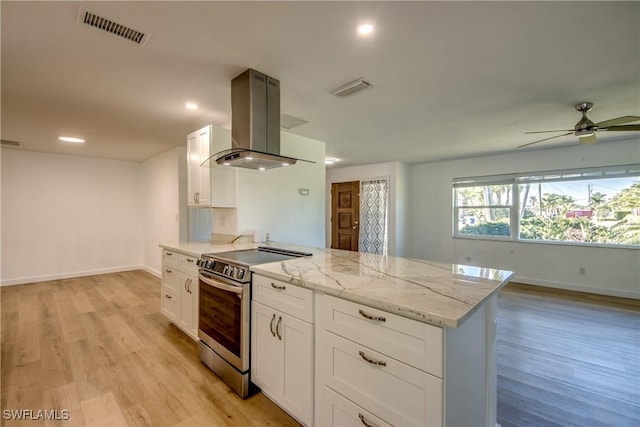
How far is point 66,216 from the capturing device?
5.44 metres

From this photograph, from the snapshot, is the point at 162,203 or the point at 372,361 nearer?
the point at 372,361

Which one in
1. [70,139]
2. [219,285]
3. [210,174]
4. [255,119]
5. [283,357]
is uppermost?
[70,139]

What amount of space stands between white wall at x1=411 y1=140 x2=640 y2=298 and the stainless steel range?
4.79 meters

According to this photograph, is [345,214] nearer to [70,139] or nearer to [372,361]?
[70,139]

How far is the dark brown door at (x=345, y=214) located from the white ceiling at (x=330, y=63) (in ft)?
10.9

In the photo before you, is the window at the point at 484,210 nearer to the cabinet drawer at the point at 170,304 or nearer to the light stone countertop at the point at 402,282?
the light stone countertop at the point at 402,282

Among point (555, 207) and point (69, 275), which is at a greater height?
point (555, 207)

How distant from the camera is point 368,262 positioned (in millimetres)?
2152

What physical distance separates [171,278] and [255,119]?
6.53 ft

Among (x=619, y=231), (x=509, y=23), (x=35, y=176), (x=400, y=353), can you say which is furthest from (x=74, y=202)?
(x=619, y=231)

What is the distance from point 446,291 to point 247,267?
50.7 inches

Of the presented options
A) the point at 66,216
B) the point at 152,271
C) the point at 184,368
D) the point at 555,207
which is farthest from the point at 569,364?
the point at 66,216

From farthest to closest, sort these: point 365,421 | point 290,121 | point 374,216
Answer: point 374,216 < point 290,121 < point 365,421

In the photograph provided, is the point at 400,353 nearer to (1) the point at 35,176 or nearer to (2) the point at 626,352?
(2) the point at 626,352
